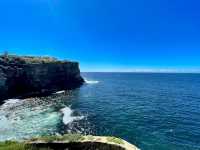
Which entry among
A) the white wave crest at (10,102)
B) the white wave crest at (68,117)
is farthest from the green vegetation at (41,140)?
the white wave crest at (10,102)

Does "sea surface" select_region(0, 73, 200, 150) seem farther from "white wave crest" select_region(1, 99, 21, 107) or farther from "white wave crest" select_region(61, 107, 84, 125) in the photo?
"white wave crest" select_region(1, 99, 21, 107)

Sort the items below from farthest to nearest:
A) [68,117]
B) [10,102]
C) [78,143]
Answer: [10,102] < [68,117] < [78,143]

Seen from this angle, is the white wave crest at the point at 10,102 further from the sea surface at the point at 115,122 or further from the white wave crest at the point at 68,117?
the white wave crest at the point at 68,117

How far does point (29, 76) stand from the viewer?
92.9 meters

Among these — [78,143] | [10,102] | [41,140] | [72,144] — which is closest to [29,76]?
[10,102]

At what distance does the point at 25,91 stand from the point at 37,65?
1230cm

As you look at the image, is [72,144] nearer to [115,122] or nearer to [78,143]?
[78,143]

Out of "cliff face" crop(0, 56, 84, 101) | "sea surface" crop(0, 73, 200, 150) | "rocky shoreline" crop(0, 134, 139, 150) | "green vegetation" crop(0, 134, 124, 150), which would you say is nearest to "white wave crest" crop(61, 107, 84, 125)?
"sea surface" crop(0, 73, 200, 150)

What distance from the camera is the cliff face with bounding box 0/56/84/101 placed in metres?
84.3

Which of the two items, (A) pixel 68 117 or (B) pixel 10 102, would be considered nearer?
(A) pixel 68 117

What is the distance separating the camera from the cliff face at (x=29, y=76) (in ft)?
277

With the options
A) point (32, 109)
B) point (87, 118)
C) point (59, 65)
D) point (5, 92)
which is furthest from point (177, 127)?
point (59, 65)

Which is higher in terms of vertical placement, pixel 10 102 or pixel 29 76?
pixel 29 76

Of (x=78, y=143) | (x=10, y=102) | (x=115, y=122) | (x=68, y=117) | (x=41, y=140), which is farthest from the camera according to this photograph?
(x=10, y=102)
